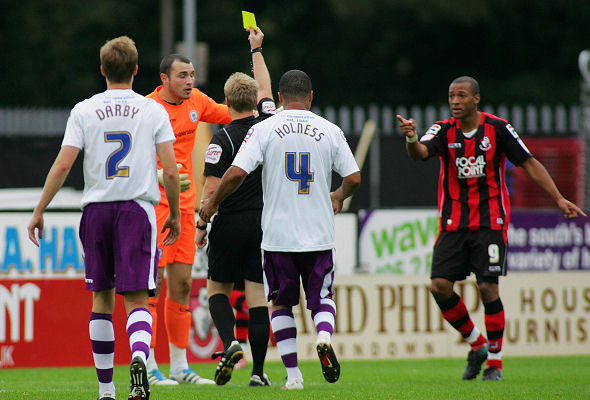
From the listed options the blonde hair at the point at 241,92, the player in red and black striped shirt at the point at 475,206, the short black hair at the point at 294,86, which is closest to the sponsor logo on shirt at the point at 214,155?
the blonde hair at the point at 241,92

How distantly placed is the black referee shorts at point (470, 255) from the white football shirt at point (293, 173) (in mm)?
1662

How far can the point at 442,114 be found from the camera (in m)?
20.3

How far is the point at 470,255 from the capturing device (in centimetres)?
862

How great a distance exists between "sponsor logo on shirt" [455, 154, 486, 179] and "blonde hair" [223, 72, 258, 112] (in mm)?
1769

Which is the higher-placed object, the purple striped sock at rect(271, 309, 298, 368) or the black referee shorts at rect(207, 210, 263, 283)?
the black referee shorts at rect(207, 210, 263, 283)

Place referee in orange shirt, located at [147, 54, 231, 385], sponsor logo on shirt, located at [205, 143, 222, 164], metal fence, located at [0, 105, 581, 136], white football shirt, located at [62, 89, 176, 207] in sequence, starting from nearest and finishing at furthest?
white football shirt, located at [62, 89, 176, 207], sponsor logo on shirt, located at [205, 143, 222, 164], referee in orange shirt, located at [147, 54, 231, 385], metal fence, located at [0, 105, 581, 136]

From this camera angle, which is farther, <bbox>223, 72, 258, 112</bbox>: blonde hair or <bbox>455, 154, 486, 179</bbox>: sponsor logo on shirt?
<bbox>455, 154, 486, 179</bbox>: sponsor logo on shirt

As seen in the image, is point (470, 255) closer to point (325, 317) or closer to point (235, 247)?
point (325, 317)

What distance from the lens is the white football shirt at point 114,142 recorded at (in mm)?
6266

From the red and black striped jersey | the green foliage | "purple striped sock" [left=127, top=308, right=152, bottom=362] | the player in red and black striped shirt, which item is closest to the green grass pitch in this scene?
the player in red and black striped shirt

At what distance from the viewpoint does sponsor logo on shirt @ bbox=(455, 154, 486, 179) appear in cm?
849

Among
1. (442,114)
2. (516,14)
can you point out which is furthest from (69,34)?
(442,114)

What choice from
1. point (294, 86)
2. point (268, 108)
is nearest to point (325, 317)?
point (294, 86)

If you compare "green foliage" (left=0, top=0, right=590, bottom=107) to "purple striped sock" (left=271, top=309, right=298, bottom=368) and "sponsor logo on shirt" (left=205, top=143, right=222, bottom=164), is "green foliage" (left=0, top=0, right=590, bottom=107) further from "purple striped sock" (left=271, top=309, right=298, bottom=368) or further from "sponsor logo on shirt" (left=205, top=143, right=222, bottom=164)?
"purple striped sock" (left=271, top=309, right=298, bottom=368)
